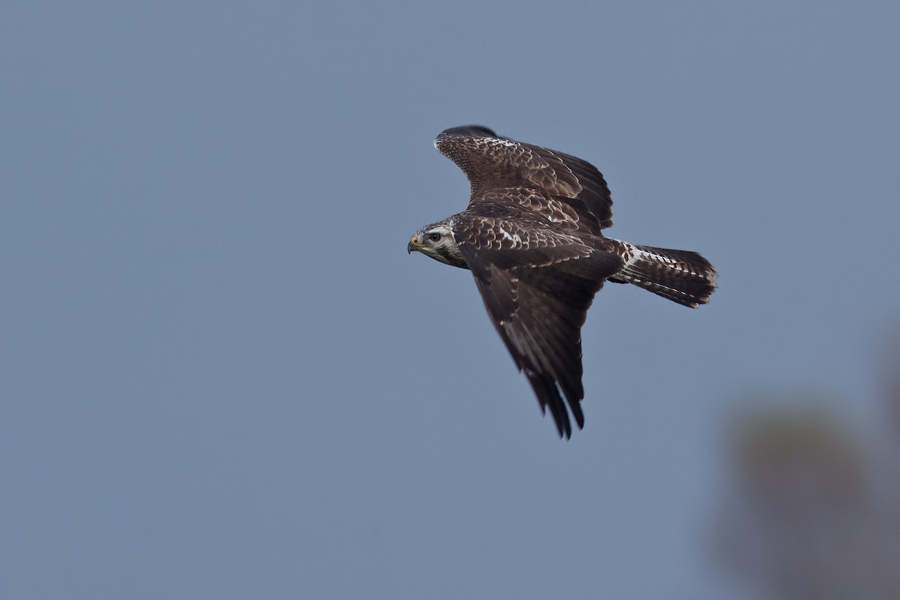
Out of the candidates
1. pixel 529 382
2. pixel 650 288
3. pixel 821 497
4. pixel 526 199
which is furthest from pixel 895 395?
pixel 529 382

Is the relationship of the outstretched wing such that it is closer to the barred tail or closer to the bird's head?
the bird's head

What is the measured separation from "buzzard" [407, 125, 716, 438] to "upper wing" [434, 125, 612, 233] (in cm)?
1

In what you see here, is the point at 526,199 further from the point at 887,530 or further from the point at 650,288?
the point at 887,530

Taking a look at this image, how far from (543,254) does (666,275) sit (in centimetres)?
215

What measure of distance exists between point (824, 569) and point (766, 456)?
11.3 feet

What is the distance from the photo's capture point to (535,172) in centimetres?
1723

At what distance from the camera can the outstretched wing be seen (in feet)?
42.7

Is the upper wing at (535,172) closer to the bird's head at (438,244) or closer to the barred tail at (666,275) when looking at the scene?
the barred tail at (666,275)

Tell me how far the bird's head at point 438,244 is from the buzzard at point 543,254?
0.01m

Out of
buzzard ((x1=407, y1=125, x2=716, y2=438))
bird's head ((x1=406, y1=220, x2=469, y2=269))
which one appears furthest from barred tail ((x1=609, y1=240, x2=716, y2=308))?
bird's head ((x1=406, y1=220, x2=469, y2=269))

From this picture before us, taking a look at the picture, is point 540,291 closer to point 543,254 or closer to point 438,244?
point 543,254

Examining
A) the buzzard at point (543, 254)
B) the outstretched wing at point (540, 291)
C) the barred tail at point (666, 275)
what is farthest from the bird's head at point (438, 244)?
the barred tail at point (666, 275)

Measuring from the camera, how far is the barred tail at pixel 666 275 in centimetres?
1552

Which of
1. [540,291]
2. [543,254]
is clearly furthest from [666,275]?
[540,291]
